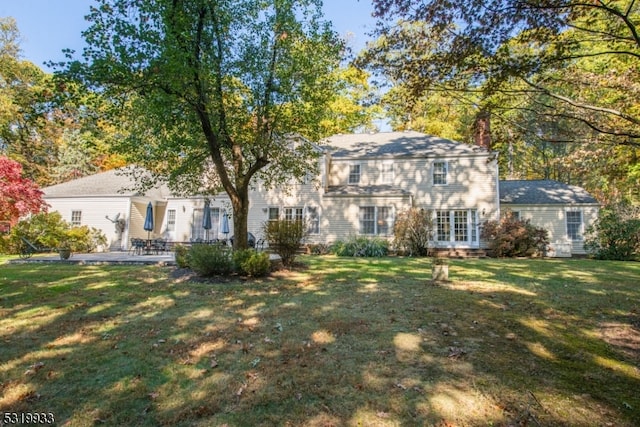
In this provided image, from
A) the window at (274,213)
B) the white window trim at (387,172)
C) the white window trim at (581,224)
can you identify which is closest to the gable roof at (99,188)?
the window at (274,213)

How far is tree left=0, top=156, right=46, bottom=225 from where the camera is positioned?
44.0ft

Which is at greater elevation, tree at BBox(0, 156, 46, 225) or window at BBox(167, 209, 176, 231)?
tree at BBox(0, 156, 46, 225)

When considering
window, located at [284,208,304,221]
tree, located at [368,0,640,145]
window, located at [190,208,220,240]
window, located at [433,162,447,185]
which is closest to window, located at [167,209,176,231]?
window, located at [190,208,220,240]

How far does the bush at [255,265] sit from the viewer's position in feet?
30.7

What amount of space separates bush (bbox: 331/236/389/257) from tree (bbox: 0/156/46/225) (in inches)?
540

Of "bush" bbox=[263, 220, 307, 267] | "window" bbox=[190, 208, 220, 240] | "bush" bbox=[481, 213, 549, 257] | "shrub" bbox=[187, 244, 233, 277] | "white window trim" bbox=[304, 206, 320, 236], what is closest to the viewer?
"shrub" bbox=[187, 244, 233, 277]

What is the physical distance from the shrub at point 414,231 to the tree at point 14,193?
652 inches

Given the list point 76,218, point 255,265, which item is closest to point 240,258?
point 255,265

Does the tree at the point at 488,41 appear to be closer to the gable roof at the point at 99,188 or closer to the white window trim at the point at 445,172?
the white window trim at the point at 445,172

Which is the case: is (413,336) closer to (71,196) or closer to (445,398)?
(445,398)

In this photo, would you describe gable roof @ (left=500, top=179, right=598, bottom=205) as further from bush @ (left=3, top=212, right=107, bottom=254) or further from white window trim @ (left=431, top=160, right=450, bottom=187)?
bush @ (left=3, top=212, right=107, bottom=254)

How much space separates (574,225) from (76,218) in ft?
97.8

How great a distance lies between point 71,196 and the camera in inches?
853

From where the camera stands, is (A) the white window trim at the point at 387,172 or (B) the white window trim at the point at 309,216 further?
(A) the white window trim at the point at 387,172
